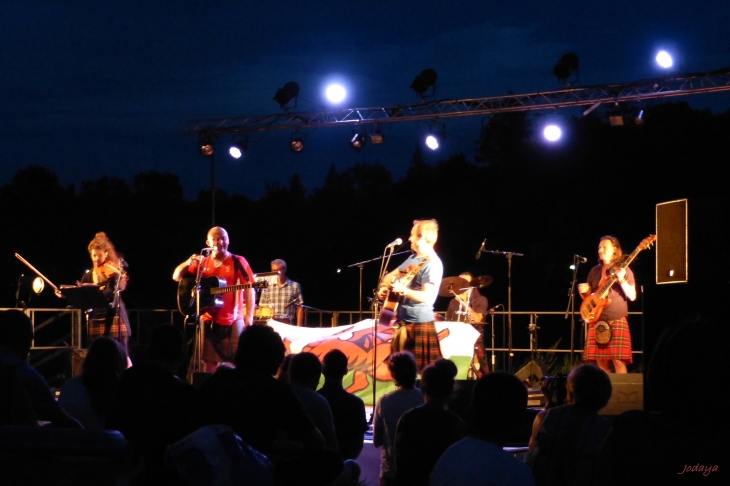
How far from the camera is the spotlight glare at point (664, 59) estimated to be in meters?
12.9

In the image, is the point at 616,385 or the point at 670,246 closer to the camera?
the point at 670,246

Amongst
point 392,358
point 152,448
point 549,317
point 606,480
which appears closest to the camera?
point 606,480

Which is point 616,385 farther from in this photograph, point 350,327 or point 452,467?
point 452,467

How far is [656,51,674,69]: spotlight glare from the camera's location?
506 inches

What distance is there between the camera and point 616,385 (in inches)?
298

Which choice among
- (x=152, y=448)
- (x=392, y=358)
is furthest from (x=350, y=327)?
(x=152, y=448)

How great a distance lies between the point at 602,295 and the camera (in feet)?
32.1

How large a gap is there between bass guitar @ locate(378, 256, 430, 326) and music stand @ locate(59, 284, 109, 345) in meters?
3.26

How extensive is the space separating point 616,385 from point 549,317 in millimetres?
15142

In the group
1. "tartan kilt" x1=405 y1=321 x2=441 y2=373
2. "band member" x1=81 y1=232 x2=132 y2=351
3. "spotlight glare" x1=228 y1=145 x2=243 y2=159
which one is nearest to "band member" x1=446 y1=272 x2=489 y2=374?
"spotlight glare" x1=228 y1=145 x2=243 y2=159

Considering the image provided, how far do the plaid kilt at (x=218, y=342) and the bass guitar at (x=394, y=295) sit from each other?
1842mm

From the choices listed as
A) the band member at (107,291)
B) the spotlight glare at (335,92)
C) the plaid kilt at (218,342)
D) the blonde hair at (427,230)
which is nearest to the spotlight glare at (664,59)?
the spotlight glare at (335,92)

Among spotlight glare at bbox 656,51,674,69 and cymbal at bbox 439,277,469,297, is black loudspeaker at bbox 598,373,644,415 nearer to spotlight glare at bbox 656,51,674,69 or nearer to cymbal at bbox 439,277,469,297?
cymbal at bbox 439,277,469,297

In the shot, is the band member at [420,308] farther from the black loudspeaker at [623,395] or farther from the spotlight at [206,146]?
Answer: the spotlight at [206,146]
